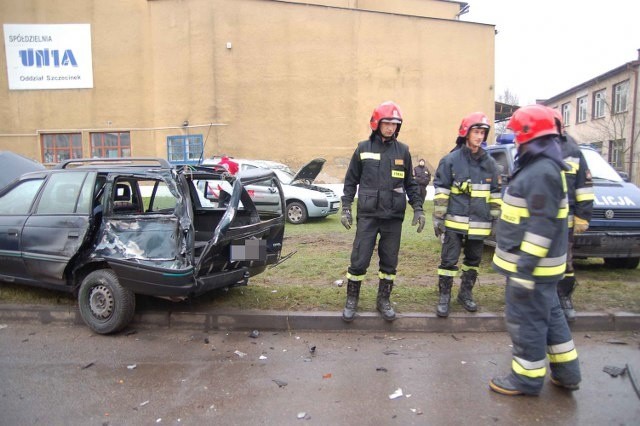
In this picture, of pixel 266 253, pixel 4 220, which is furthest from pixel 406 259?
pixel 4 220

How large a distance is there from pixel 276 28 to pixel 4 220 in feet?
51.3

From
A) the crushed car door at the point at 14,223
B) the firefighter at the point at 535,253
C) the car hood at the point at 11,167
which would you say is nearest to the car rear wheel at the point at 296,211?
the car hood at the point at 11,167

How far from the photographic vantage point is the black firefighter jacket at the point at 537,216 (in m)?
2.86

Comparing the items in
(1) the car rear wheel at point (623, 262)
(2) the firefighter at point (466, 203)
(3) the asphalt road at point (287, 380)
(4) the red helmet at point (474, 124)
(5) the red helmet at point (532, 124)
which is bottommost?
(3) the asphalt road at point (287, 380)

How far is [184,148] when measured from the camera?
1866cm

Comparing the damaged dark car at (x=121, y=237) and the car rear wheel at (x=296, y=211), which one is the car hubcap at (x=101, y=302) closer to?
the damaged dark car at (x=121, y=237)

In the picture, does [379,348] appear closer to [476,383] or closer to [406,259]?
[476,383]

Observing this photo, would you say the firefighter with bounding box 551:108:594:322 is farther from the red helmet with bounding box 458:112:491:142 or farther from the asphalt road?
the asphalt road

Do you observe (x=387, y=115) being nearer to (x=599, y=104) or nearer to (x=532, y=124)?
(x=532, y=124)

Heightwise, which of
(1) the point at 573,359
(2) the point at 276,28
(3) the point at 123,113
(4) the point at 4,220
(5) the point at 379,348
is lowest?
(5) the point at 379,348

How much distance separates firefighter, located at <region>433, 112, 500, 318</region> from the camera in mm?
4426

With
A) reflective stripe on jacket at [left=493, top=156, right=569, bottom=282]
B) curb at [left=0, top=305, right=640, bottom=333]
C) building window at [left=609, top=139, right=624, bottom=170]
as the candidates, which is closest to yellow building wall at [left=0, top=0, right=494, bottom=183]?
building window at [left=609, top=139, right=624, bottom=170]

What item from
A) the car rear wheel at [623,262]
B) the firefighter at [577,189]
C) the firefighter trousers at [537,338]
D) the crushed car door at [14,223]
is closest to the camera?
the firefighter trousers at [537,338]

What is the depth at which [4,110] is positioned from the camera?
63.2 ft
